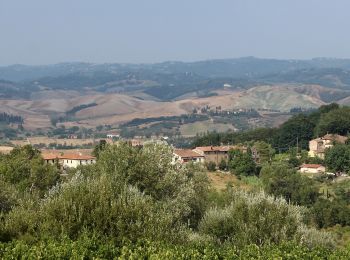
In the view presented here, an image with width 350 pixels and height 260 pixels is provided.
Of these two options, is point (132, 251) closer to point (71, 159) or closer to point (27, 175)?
point (27, 175)

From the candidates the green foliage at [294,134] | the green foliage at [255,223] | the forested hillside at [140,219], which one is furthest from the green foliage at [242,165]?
the green foliage at [255,223]

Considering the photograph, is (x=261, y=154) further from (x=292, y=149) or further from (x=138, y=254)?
(x=138, y=254)

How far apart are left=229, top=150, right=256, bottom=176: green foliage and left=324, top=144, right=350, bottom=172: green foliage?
1276 cm

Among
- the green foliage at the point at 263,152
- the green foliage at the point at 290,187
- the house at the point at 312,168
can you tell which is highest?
the green foliage at the point at 290,187

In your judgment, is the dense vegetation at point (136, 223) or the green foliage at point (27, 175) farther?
the green foliage at point (27, 175)

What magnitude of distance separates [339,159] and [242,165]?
16.0 metres

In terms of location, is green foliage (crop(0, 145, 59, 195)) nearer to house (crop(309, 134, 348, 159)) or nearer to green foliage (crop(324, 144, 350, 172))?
green foliage (crop(324, 144, 350, 172))

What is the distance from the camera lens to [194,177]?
45125mm

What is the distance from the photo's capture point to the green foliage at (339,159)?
301ft

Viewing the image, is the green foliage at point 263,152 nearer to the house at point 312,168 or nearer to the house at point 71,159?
the house at point 312,168

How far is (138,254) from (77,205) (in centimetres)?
523

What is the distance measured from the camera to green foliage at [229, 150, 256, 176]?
91.2m

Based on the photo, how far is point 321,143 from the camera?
109000mm

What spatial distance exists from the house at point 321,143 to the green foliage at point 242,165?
1813 cm
